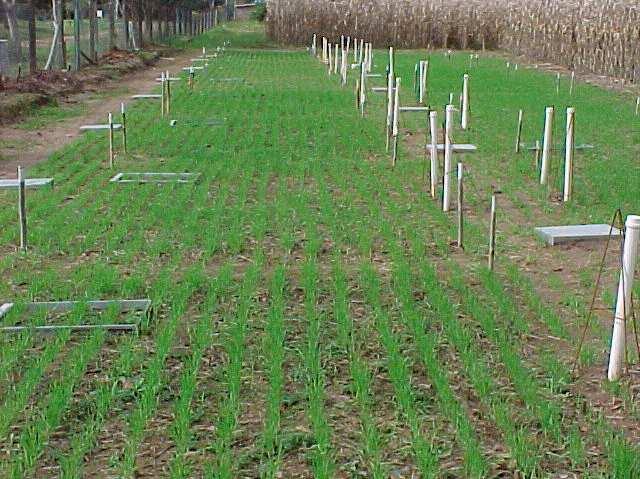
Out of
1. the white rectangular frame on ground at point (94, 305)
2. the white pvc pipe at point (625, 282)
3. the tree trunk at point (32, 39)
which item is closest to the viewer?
the white pvc pipe at point (625, 282)

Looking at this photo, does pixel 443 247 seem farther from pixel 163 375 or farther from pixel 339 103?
pixel 339 103

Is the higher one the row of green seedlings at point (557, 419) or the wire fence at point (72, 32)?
the wire fence at point (72, 32)

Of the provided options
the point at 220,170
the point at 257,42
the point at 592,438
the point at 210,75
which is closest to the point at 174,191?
the point at 220,170

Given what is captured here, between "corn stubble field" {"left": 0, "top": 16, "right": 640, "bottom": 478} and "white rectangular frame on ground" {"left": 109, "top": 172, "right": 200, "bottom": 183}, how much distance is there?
7.7 inches

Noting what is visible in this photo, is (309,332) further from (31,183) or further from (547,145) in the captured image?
(31,183)

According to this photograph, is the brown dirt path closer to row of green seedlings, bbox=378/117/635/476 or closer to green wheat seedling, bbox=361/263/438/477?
green wheat seedling, bbox=361/263/438/477

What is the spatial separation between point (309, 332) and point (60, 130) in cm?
1110

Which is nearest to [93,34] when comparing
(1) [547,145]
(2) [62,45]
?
(2) [62,45]

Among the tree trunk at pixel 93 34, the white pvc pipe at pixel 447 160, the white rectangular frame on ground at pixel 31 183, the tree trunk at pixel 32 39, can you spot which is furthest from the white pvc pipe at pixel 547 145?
the tree trunk at pixel 93 34

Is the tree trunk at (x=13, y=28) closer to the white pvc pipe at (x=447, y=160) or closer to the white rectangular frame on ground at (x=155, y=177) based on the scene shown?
the white rectangular frame on ground at (x=155, y=177)

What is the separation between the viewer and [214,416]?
5.02 metres

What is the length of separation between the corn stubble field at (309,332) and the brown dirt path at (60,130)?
106 cm

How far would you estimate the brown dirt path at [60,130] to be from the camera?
43.9 ft

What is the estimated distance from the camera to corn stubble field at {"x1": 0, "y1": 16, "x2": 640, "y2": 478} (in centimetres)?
466
